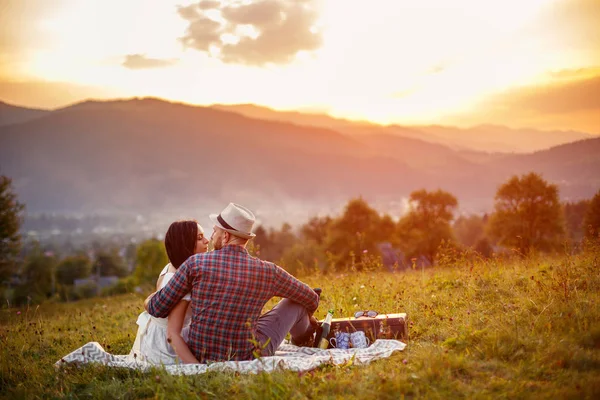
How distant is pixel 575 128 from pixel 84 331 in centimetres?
1785

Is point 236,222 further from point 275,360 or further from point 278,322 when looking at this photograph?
point 275,360

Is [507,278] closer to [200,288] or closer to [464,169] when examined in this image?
[200,288]

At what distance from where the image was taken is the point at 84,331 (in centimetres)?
984

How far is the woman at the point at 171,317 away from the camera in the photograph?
586 cm

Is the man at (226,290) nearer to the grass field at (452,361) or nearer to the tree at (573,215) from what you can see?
the grass field at (452,361)

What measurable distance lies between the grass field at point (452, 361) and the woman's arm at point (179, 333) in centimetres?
44

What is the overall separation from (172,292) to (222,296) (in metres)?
0.58

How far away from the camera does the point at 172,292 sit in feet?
18.1

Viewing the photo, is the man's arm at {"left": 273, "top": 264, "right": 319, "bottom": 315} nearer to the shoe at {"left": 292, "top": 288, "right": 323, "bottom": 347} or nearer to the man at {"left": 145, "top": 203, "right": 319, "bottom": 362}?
the man at {"left": 145, "top": 203, "right": 319, "bottom": 362}

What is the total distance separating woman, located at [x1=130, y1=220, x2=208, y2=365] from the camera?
19.2 feet

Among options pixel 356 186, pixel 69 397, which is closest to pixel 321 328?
pixel 69 397

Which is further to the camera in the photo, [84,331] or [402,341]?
[84,331]

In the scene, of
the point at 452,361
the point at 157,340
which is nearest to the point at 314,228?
Result: the point at 157,340

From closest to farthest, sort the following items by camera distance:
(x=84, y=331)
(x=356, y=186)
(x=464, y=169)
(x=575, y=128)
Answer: (x=84, y=331) → (x=575, y=128) → (x=464, y=169) → (x=356, y=186)
